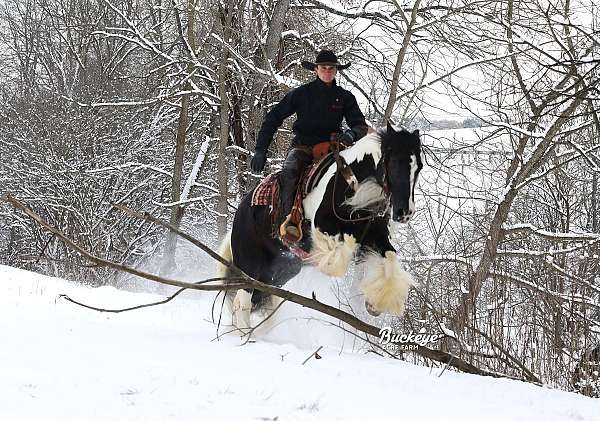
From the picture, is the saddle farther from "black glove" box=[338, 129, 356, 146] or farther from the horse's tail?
the horse's tail

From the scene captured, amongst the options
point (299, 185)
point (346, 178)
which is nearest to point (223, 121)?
point (299, 185)

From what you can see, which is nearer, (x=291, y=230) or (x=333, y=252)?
(x=333, y=252)

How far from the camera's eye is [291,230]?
6.51 metres

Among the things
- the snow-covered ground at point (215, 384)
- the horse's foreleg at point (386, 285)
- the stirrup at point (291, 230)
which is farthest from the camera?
the stirrup at point (291, 230)

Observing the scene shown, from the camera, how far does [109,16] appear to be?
28438 mm

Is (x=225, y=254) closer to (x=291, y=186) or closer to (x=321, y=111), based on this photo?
(x=291, y=186)

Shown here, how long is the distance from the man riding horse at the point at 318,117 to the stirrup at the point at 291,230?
0.52ft

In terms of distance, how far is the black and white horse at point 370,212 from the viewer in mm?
5664

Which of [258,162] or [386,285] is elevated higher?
[258,162]

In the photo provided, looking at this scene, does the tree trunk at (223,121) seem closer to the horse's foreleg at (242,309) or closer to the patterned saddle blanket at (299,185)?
the patterned saddle blanket at (299,185)

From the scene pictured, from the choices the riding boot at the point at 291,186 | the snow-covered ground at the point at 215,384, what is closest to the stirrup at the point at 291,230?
the riding boot at the point at 291,186

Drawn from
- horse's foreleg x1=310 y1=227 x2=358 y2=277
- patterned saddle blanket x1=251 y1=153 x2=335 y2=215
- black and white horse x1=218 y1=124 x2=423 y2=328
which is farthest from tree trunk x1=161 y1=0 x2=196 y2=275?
horse's foreleg x1=310 y1=227 x2=358 y2=277

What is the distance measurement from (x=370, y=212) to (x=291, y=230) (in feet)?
2.75

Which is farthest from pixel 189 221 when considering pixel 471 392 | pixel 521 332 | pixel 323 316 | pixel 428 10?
pixel 471 392
